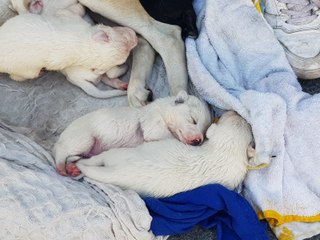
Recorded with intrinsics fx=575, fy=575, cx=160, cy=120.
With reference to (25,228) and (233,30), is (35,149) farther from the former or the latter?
(233,30)

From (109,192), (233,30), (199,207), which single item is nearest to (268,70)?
(233,30)

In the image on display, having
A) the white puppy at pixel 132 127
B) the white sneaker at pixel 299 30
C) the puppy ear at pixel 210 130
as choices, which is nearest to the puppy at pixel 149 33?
the white puppy at pixel 132 127

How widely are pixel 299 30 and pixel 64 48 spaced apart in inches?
39.9

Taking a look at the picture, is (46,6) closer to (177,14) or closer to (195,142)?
(177,14)

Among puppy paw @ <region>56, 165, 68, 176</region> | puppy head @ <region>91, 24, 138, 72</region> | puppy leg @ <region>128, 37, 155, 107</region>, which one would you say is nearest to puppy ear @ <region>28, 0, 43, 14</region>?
puppy head @ <region>91, 24, 138, 72</region>

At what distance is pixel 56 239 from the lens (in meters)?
1.79

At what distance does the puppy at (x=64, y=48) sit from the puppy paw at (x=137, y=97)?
0.30 ft

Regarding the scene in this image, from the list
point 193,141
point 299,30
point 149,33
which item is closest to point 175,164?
point 193,141

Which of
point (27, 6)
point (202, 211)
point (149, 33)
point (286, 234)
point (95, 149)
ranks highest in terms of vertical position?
point (27, 6)

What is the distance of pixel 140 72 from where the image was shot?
235 cm

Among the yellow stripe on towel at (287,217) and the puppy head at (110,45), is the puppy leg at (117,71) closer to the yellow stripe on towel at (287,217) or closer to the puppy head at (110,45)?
the puppy head at (110,45)

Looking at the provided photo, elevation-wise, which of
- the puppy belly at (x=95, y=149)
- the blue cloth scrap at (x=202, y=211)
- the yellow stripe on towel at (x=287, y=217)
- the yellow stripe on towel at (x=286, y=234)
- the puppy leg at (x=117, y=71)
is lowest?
the yellow stripe on towel at (x=286, y=234)

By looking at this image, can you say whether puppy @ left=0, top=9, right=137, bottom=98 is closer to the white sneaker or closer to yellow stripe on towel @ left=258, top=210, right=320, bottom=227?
the white sneaker

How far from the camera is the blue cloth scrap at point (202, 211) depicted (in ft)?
6.23
